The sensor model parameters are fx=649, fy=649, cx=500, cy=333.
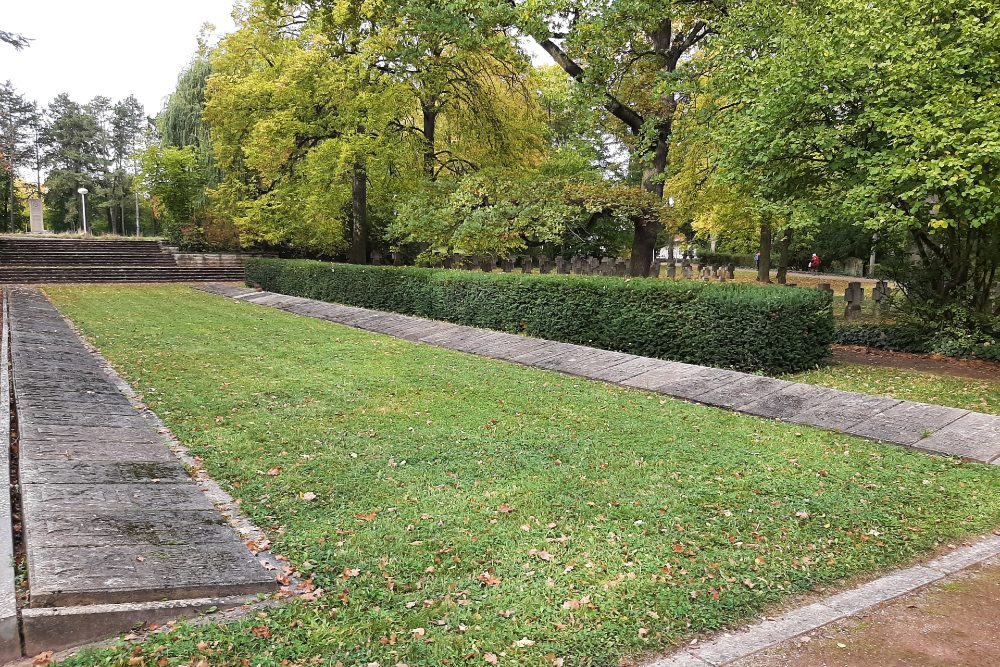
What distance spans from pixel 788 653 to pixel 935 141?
8.65m

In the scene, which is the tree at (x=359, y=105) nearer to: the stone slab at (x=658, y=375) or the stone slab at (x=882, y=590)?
the stone slab at (x=658, y=375)

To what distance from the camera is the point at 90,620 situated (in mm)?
3006

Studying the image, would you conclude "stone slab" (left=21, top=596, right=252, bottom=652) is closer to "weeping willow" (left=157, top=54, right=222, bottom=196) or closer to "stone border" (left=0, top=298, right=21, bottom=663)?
"stone border" (left=0, top=298, right=21, bottom=663)

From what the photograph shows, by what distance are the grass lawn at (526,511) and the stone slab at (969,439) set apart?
1.34 ft

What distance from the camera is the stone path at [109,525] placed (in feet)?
10.3

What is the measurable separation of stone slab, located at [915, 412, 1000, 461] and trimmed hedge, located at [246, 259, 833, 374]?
2.88 metres

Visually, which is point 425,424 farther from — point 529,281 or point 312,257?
point 312,257

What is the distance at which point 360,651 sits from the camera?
2.97 m

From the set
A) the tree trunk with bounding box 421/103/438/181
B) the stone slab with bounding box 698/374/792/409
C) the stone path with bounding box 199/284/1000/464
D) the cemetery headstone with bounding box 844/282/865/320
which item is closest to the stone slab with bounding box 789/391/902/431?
the stone path with bounding box 199/284/1000/464

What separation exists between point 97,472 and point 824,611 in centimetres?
484

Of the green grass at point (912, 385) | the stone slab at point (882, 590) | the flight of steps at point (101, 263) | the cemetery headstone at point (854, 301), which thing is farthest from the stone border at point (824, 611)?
the flight of steps at point (101, 263)

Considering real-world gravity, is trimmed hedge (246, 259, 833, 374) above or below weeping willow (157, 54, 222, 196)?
below

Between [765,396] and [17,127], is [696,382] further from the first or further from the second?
[17,127]

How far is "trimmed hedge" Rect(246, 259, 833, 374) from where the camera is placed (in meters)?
9.60
